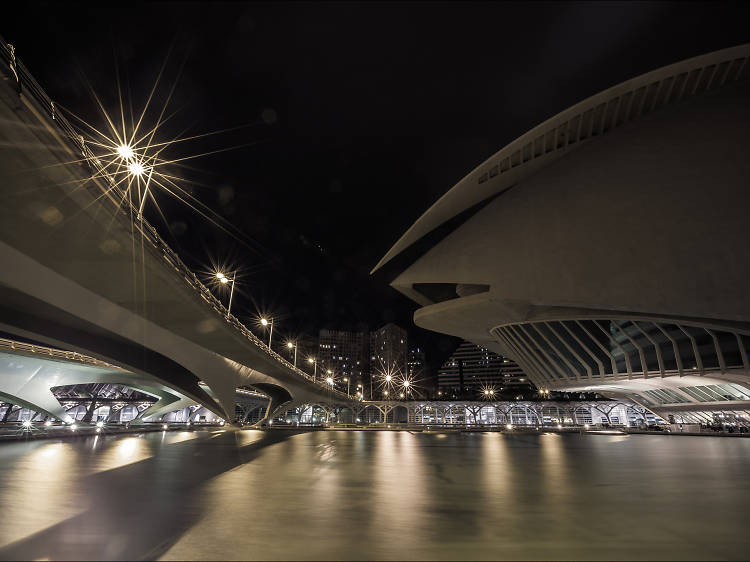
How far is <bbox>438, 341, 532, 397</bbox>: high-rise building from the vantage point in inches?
6565

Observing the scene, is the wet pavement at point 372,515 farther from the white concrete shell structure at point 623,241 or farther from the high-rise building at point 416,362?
the high-rise building at point 416,362

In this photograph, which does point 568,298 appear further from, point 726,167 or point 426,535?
point 426,535

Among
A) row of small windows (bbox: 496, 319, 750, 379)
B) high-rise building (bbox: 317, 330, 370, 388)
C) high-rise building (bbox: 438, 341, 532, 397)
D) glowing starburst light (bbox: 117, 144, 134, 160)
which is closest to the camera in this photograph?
glowing starburst light (bbox: 117, 144, 134, 160)

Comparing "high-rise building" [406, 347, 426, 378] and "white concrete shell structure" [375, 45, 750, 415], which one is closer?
"white concrete shell structure" [375, 45, 750, 415]

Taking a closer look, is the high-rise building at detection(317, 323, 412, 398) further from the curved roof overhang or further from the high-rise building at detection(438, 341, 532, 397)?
the curved roof overhang

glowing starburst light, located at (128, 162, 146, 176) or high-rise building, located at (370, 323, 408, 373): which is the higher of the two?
high-rise building, located at (370, 323, 408, 373)

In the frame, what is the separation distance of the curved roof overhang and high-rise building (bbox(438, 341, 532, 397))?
143 meters

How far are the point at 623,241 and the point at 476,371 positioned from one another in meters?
165

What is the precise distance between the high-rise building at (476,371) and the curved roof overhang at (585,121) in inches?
5647

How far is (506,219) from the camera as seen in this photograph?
3156 centimetres

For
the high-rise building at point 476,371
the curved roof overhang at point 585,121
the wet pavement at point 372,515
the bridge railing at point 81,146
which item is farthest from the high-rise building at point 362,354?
the wet pavement at point 372,515

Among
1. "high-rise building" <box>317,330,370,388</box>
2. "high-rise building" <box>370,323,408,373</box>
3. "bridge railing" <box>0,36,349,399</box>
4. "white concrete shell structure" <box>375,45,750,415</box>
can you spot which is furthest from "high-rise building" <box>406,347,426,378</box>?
"bridge railing" <box>0,36,349,399</box>

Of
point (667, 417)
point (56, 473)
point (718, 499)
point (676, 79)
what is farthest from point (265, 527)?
point (667, 417)

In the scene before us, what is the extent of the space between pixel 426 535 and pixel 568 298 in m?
24.1
